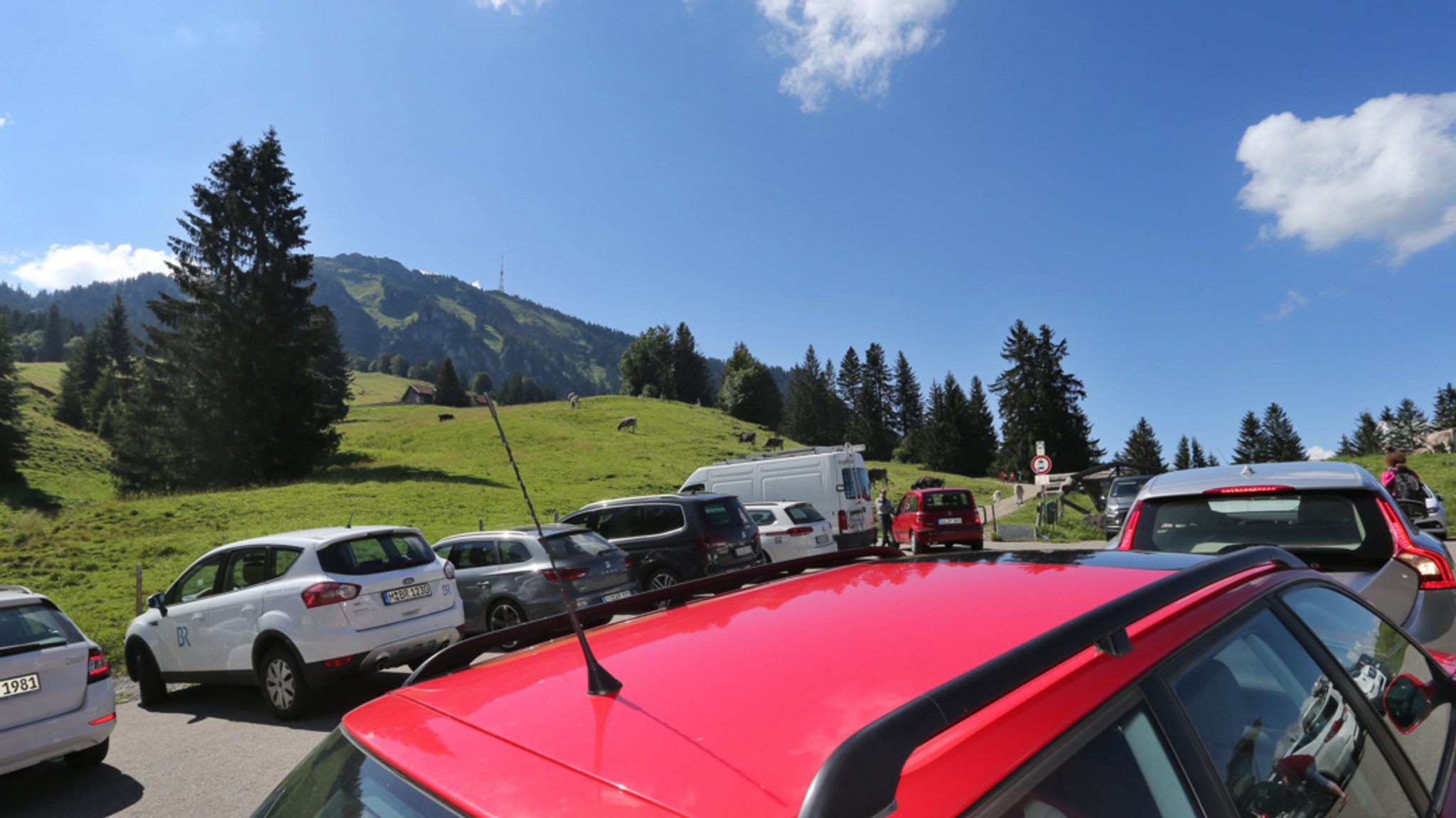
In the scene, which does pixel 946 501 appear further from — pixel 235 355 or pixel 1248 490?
pixel 235 355

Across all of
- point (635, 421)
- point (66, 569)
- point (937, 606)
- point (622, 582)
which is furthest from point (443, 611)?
point (635, 421)

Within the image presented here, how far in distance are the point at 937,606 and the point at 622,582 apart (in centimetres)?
886

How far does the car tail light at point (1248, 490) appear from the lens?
4.64m

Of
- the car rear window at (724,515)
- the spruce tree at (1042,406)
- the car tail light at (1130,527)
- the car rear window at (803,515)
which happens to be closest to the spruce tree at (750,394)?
the spruce tree at (1042,406)

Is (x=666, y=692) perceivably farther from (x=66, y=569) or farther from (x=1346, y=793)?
(x=66, y=569)

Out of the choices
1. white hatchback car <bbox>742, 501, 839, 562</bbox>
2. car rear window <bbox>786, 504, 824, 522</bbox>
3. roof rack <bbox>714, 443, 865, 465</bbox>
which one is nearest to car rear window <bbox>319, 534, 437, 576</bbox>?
white hatchback car <bbox>742, 501, 839, 562</bbox>

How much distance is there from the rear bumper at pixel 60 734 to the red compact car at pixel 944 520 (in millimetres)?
17579

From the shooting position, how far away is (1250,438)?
348ft

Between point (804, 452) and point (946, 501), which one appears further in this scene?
point (946, 501)

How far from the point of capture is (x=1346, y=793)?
1854 millimetres

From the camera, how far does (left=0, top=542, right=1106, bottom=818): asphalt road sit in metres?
5.48

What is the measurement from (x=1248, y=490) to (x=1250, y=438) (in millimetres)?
121348

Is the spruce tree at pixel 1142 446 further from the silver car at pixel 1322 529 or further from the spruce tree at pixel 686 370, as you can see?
the silver car at pixel 1322 529

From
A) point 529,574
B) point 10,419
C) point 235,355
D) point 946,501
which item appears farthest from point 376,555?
point 10,419
